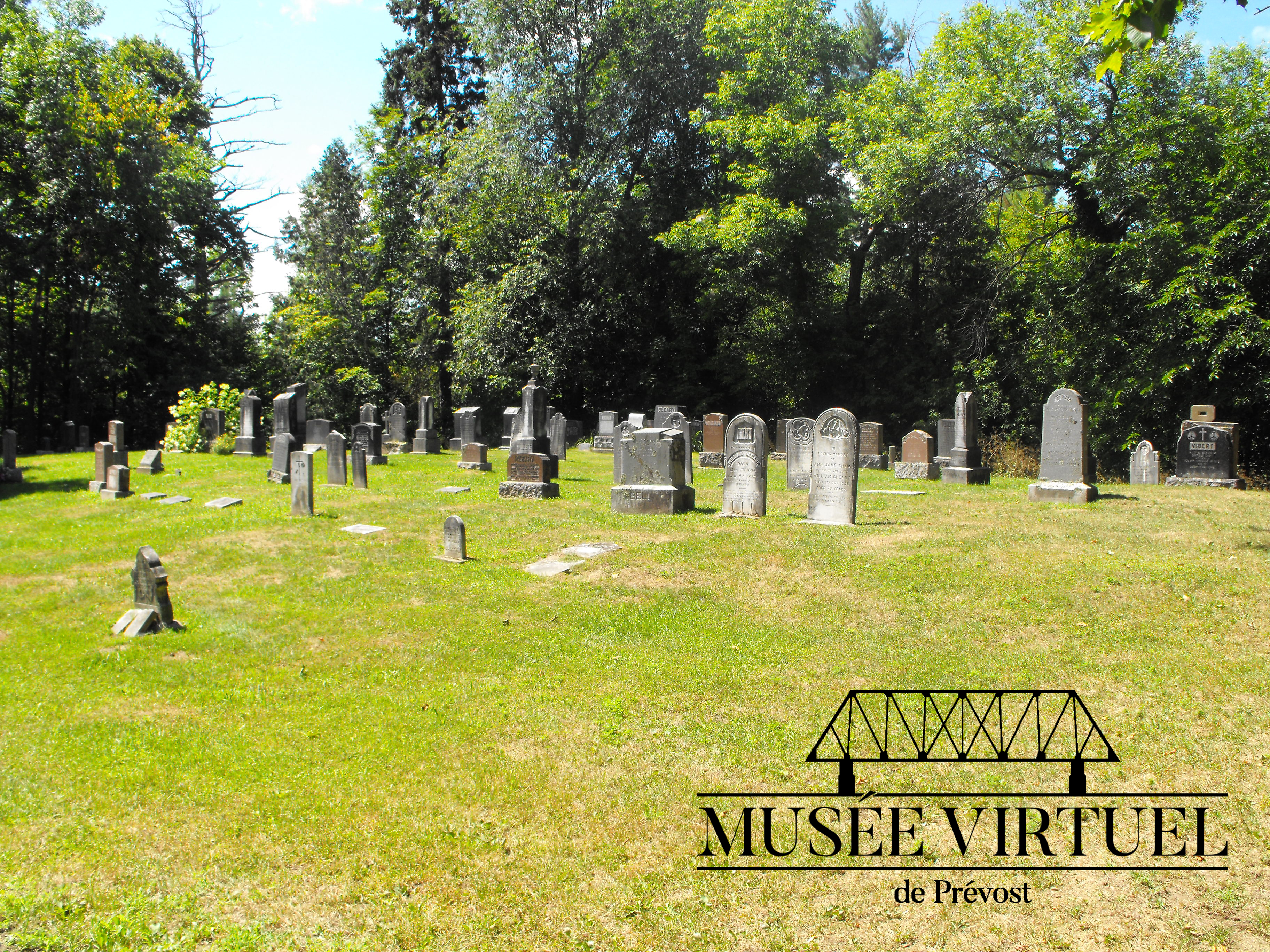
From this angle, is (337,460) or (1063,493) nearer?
(1063,493)

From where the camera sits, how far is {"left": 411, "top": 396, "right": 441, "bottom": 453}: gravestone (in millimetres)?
23781

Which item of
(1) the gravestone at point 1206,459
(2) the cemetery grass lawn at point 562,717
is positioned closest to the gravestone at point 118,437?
(2) the cemetery grass lawn at point 562,717

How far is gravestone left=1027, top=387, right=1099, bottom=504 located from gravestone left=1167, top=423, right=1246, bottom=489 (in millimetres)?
4200

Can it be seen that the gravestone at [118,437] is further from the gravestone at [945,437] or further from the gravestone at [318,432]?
the gravestone at [945,437]

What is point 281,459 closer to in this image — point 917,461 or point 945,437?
point 917,461

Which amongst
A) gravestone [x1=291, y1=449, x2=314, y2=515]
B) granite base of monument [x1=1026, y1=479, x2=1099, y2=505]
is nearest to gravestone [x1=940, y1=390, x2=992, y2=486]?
granite base of monument [x1=1026, y1=479, x2=1099, y2=505]

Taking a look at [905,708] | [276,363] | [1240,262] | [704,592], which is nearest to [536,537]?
[704,592]

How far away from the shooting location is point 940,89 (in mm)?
24578

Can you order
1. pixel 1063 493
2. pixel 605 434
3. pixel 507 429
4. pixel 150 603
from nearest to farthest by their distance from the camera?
pixel 150 603 → pixel 1063 493 → pixel 507 429 → pixel 605 434

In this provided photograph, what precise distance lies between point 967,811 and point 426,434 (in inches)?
827

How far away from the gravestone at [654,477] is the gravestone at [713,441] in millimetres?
8605

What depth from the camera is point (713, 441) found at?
22.0 metres

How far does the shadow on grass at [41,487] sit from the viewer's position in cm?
1525

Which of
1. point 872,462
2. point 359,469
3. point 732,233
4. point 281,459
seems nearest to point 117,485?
point 281,459
